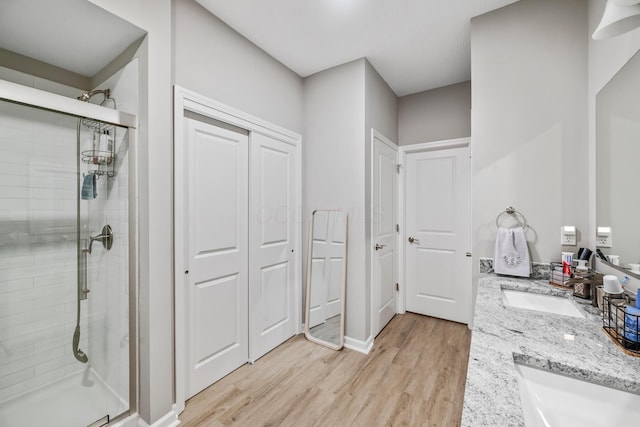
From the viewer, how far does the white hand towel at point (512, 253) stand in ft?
5.78

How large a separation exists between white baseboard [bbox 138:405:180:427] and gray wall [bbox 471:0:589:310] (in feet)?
7.47

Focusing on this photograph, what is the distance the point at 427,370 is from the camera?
220 cm

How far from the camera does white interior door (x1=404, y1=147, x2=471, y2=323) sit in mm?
3066

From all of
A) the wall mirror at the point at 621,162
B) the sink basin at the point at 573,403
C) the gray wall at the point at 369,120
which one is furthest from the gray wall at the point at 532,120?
the sink basin at the point at 573,403

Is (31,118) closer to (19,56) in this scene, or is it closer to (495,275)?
(19,56)

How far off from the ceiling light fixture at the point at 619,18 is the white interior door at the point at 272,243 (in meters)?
2.09

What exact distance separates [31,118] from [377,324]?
301 cm

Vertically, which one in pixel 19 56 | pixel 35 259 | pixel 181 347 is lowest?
pixel 181 347

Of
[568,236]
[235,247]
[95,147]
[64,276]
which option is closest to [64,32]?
[95,147]

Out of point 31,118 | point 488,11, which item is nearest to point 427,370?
point 488,11

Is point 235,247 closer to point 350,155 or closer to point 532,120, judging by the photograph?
point 350,155

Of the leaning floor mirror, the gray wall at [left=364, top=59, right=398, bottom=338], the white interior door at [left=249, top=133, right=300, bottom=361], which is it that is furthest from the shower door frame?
the gray wall at [left=364, top=59, right=398, bottom=338]

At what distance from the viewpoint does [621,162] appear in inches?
45.4

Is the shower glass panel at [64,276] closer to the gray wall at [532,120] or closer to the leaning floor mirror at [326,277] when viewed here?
the leaning floor mirror at [326,277]
